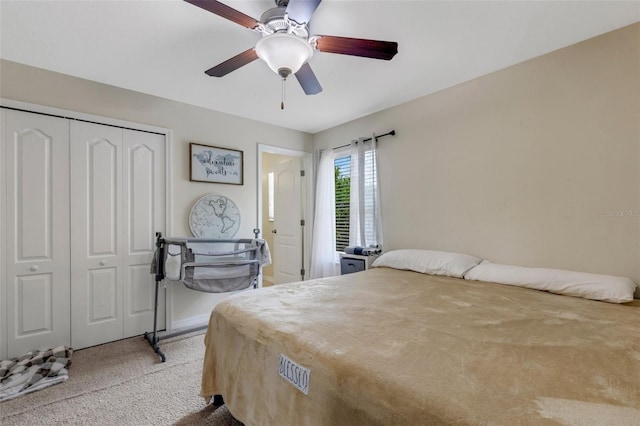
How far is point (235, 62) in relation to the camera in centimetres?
187

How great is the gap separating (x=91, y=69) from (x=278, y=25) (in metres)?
1.92

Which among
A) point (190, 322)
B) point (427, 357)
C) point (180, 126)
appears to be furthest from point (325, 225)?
point (427, 357)

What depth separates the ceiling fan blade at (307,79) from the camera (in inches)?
76.2

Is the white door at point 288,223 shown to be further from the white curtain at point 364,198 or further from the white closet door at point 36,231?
the white closet door at point 36,231

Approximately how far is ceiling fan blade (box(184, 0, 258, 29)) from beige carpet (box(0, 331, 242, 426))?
2.22 m

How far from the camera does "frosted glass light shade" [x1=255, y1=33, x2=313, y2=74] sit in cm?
158

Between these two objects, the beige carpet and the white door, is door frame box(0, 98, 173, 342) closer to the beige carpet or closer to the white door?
the beige carpet

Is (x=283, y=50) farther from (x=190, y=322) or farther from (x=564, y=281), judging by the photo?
(x=190, y=322)

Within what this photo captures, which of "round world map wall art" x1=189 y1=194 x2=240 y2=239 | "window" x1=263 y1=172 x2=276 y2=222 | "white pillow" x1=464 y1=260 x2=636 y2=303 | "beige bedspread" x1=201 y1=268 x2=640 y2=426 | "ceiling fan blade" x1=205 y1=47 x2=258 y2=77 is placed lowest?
"beige bedspread" x1=201 y1=268 x2=640 y2=426

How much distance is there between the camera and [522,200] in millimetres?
2404

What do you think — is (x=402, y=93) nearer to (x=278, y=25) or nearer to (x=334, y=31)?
(x=334, y=31)

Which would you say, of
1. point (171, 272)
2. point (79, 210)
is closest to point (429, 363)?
point (171, 272)

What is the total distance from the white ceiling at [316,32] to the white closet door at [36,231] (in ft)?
2.04

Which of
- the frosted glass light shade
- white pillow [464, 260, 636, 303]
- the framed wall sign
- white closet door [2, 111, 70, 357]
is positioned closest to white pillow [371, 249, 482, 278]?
white pillow [464, 260, 636, 303]
